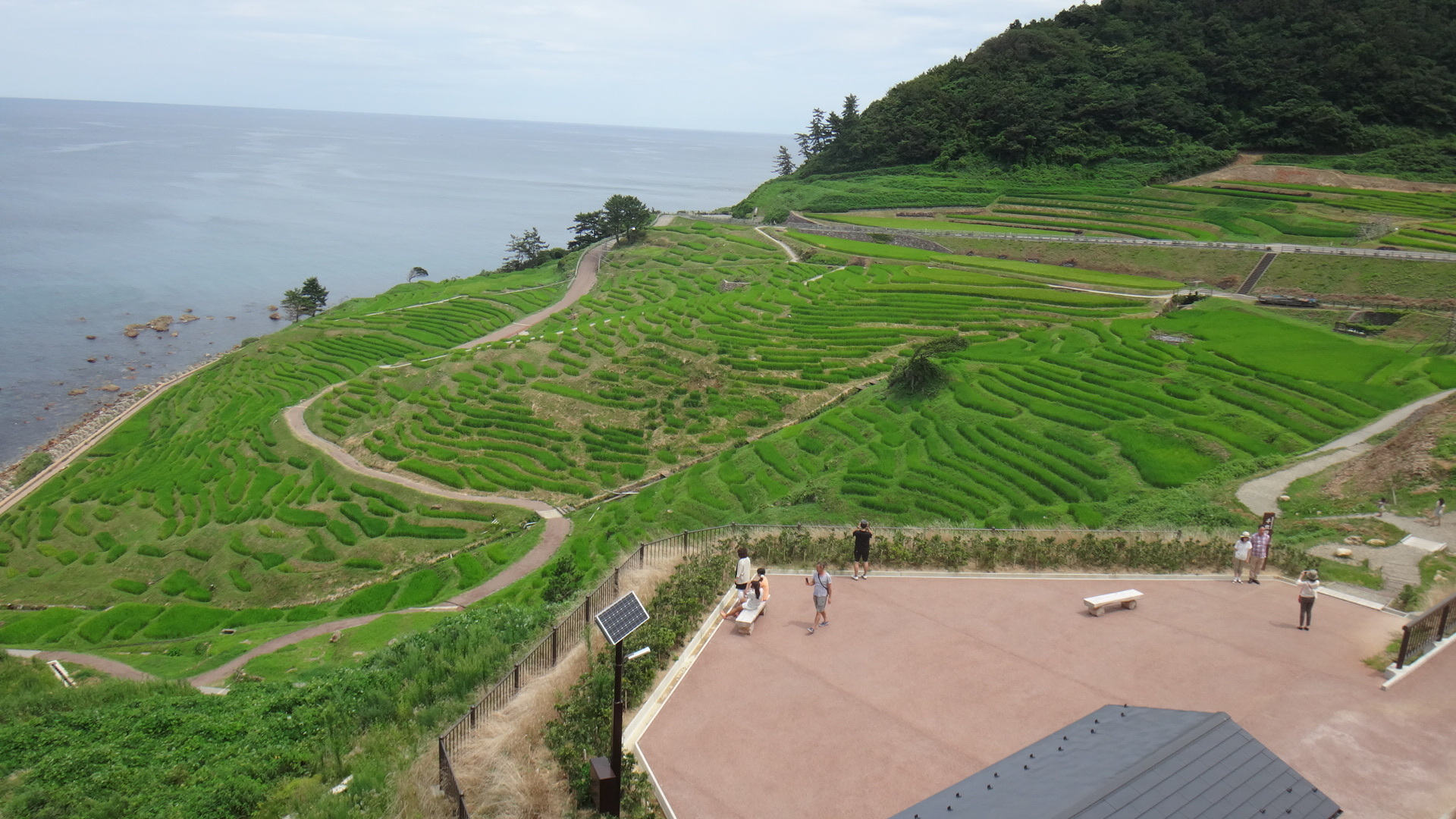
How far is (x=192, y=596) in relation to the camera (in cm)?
3538

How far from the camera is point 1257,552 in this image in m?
19.6

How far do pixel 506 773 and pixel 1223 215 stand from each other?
78.6 meters

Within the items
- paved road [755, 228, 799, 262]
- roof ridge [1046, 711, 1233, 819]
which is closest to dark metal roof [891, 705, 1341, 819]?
roof ridge [1046, 711, 1233, 819]

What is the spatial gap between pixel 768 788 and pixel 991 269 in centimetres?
5647

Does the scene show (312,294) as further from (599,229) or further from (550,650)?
(550,650)

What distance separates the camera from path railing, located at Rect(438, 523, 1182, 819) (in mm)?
13031

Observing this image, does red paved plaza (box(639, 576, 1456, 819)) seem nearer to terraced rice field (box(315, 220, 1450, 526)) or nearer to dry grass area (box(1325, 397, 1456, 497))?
terraced rice field (box(315, 220, 1450, 526))

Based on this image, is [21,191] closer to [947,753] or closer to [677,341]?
[677,341]

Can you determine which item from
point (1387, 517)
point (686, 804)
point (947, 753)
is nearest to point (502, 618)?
point (686, 804)

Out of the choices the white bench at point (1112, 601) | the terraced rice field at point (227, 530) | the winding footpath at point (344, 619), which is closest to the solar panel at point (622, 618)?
the white bench at point (1112, 601)

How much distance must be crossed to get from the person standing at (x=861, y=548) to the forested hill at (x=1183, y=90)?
83373mm

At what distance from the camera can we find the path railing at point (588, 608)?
42.8 ft

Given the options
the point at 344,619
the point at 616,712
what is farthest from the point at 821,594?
the point at 344,619

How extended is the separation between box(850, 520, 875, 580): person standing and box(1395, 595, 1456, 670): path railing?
365 inches
